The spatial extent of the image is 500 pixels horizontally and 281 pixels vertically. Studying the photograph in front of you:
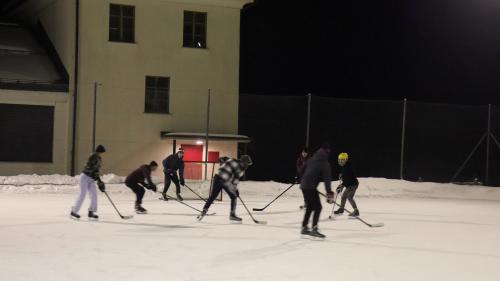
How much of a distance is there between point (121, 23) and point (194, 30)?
2590 millimetres

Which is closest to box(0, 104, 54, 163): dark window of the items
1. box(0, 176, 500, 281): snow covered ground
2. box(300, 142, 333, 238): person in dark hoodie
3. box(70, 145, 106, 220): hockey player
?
box(0, 176, 500, 281): snow covered ground

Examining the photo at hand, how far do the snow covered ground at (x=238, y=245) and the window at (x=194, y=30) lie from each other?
884 cm

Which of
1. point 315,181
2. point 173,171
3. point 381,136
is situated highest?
point 381,136

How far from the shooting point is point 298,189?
21.2m

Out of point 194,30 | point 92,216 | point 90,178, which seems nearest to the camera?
point 90,178

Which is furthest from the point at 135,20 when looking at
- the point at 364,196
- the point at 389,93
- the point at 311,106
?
the point at 389,93

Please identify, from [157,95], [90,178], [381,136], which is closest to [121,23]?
[157,95]

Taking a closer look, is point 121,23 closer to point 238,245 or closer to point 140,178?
point 140,178

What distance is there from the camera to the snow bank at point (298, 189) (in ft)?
64.4

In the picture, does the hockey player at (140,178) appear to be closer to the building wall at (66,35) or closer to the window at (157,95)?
the building wall at (66,35)

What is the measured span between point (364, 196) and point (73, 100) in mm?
10210

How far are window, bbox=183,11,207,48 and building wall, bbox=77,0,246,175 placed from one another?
0.21 metres

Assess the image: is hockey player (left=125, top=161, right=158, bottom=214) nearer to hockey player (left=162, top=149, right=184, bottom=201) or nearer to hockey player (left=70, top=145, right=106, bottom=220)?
hockey player (left=70, top=145, right=106, bottom=220)

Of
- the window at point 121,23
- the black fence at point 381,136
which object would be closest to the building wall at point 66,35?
the window at point 121,23
